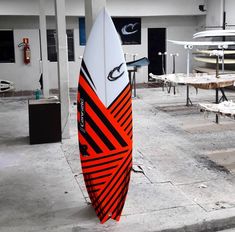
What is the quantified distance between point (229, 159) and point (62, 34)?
341 centimetres

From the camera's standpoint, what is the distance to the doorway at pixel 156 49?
48.7 feet

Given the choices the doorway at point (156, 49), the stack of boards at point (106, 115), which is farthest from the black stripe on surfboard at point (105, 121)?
the doorway at point (156, 49)

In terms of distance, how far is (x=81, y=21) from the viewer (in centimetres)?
1396

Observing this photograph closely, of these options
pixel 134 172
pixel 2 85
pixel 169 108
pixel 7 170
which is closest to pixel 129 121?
pixel 134 172

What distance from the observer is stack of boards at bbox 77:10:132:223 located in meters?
3.84

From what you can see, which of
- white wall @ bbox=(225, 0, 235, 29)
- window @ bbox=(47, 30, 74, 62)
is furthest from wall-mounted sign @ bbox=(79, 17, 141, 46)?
white wall @ bbox=(225, 0, 235, 29)

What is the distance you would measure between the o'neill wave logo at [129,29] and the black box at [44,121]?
8.14 metres

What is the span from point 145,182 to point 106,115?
1561mm

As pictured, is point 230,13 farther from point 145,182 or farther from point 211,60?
point 145,182

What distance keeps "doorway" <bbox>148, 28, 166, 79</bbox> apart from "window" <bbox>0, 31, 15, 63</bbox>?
5.07 meters

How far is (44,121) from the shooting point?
6.75m

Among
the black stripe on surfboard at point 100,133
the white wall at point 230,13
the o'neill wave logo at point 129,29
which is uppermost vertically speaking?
the white wall at point 230,13

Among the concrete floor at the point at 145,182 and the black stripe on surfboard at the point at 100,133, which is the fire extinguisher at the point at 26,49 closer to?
the concrete floor at the point at 145,182

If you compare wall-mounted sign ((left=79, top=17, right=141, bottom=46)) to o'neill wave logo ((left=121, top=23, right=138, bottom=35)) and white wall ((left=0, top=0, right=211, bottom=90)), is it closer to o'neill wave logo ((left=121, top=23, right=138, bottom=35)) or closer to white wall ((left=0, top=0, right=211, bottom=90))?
o'neill wave logo ((left=121, top=23, right=138, bottom=35))
